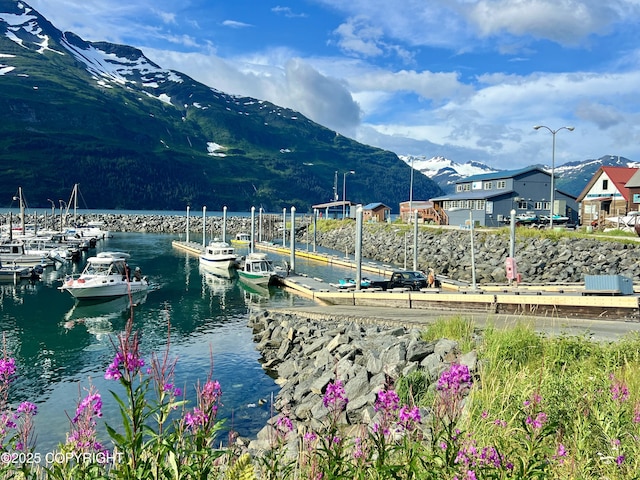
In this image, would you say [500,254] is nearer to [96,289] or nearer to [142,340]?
[142,340]

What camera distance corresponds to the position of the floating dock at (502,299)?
23.3 m

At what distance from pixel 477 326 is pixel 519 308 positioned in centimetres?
695

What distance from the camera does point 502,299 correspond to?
25.8 meters

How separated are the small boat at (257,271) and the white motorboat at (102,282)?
973cm

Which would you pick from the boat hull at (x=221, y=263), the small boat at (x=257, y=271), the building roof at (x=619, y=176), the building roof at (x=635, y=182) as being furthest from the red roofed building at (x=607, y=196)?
the boat hull at (x=221, y=263)

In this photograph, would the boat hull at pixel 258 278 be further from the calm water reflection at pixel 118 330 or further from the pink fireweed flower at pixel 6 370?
the pink fireweed flower at pixel 6 370

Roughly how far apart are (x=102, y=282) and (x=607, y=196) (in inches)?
2598

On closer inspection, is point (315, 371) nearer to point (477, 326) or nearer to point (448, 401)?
point (477, 326)

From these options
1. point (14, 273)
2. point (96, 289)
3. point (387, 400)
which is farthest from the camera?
point (14, 273)

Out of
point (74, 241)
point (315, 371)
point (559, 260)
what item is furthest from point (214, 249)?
point (315, 371)

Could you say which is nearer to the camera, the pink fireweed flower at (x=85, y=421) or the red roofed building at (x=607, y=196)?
the pink fireweed flower at (x=85, y=421)

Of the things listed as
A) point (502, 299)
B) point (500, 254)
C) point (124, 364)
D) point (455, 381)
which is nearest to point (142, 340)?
point (502, 299)

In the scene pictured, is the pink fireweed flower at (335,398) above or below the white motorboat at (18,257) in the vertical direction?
above

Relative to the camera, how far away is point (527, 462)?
14.1 ft
